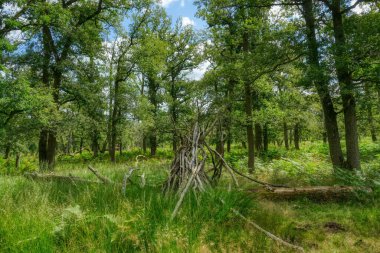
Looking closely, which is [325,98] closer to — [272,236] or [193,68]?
[272,236]

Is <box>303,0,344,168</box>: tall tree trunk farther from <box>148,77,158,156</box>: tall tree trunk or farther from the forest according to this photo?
<box>148,77,158,156</box>: tall tree trunk

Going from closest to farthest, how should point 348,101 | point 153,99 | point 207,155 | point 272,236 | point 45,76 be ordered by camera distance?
point 272,236, point 207,155, point 348,101, point 45,76, point 153,99

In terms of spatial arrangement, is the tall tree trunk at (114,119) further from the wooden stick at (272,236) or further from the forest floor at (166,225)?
the wooden stick at (272,236)

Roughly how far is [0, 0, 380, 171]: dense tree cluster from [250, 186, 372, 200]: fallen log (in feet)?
4.47

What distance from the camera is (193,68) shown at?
29.3 meters

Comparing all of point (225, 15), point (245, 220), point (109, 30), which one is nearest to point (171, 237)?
point (245, 220)

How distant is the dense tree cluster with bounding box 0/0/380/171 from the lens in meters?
A: 7.43

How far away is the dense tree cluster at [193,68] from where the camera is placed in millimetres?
7434

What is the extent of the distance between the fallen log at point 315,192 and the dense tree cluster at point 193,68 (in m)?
1.36

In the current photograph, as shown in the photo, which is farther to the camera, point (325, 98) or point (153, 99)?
point (153, 99)

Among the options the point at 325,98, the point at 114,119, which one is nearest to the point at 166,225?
the point at 325,98

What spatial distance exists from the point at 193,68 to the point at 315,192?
24959mm

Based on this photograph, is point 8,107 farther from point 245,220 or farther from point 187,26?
point 187,26

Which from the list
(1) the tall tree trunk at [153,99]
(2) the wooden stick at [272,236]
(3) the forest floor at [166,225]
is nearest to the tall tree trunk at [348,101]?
(3) the forest floor at [166,225]
